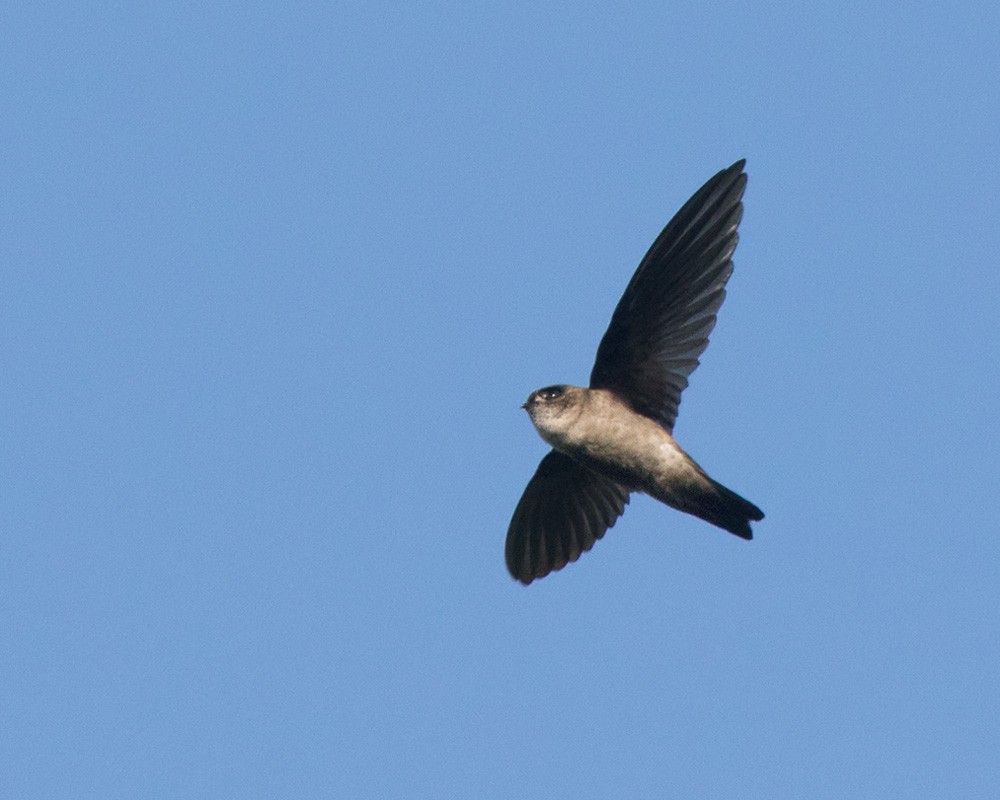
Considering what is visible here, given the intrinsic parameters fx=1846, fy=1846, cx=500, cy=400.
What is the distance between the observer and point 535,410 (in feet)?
27.3

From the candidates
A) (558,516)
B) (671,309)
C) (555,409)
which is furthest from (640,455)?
(558,516)

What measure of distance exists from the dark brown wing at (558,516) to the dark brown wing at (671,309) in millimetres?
925

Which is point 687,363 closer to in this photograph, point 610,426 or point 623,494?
point 610,426

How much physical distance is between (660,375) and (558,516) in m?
1.26

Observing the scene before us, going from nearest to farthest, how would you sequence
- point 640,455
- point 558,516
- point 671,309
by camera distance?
point 640,455, point 671,309, point 558,516

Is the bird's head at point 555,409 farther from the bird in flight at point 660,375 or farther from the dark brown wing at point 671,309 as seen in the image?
the dark brown wing at point 671,309

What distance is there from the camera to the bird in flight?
26.7 ft

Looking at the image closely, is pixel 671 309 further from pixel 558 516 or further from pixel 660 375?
pixel 558 516

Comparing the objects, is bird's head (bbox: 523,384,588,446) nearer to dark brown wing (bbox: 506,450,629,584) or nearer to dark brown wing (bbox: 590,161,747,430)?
dark brown wing (bbox: 590,161,747,430)

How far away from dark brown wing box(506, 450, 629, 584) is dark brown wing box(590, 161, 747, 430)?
3.04 ft

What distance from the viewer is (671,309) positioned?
845 centimetres

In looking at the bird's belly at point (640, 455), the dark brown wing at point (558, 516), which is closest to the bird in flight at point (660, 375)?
the bird's belly at point (640, 455)

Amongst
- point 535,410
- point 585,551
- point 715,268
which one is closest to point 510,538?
point 585,551

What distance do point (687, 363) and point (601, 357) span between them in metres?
0.40
